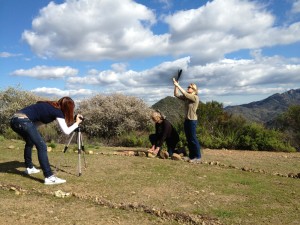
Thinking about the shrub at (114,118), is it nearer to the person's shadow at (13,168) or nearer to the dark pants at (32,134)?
the person's shadow at (13,168)

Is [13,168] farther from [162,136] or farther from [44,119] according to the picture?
[162,136]

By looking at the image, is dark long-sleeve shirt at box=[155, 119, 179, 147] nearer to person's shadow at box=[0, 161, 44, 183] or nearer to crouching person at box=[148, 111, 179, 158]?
crouching person at box=[148, 111, 179, 158]

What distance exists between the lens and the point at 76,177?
8.09 meters

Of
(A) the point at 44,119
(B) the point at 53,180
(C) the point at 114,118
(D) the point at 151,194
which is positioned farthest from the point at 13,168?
(C) the point at 114,118

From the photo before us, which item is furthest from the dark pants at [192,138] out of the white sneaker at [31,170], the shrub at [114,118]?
the shrub at [114,118]

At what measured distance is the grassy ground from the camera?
5746mm

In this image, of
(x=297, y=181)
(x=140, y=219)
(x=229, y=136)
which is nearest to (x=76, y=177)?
(x=140, y=219)

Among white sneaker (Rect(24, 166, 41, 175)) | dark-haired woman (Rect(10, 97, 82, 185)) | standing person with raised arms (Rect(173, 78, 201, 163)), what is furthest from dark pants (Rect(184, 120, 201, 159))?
white sneaker (Rect(24, 166, 41, 175))

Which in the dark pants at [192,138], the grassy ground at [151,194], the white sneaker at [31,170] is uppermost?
the dark pants at [192,138]

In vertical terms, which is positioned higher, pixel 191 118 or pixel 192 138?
pixel 191 118

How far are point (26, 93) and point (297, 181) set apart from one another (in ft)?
64.6

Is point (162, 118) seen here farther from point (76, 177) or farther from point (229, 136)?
point (229, 136)

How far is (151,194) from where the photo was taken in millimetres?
6949

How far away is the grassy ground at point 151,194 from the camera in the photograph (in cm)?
575
